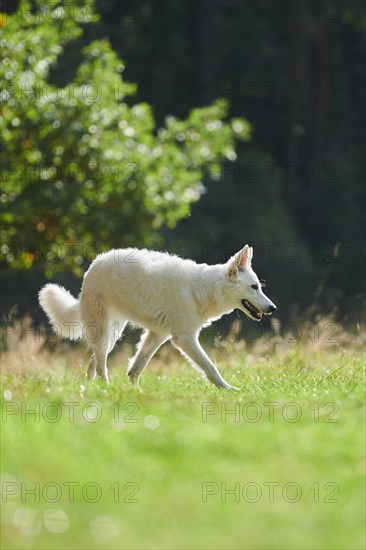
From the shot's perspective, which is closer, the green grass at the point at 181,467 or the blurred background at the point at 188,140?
the green grass at the point at 181,467

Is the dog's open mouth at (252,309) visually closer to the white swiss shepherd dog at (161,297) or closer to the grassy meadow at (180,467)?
the white swiss shepherd dog at (161,297)

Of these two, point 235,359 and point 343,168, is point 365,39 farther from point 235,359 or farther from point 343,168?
point 235,359

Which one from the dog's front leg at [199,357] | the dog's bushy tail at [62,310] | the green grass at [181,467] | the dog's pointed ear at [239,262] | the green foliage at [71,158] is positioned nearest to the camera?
the green grass at [181,467]

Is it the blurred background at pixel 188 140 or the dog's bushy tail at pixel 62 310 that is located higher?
the blurred background at pixel 188 140

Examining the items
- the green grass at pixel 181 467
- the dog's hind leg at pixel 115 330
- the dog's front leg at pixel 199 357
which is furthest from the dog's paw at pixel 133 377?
the green grass at pixel 181 467

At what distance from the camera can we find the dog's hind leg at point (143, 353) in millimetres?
10500

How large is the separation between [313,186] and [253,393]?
99.2 feet

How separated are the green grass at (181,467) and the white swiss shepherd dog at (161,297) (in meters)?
→ 1.30

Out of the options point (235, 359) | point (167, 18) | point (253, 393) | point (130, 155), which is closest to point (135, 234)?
point (130, 155)

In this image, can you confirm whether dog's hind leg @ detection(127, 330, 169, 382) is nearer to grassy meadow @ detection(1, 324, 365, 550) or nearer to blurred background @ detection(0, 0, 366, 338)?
grassy meadow @ detection(1, 324, 365, 550)

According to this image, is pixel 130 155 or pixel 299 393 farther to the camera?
pixel 130 155

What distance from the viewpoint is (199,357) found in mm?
9875

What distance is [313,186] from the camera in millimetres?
38719

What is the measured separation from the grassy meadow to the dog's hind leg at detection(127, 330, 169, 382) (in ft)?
3.87
